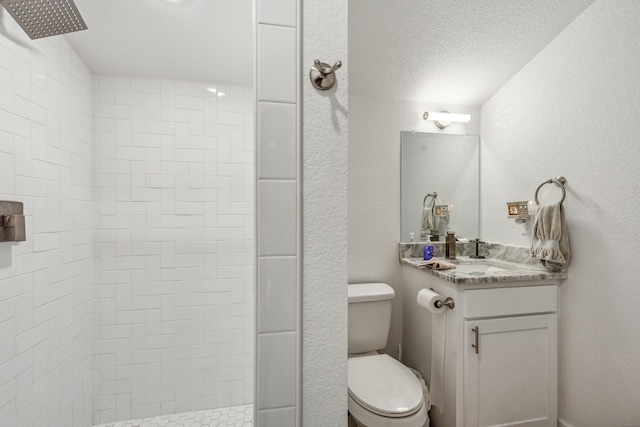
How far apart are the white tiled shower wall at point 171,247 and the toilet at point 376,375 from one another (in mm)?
660

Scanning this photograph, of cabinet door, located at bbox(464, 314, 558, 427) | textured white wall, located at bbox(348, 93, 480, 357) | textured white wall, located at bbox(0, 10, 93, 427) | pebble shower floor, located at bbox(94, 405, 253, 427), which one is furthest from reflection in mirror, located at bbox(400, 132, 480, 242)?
textured white wall, located at bbox(0, 10, 93, 427)

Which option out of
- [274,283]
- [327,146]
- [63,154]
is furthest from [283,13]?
[63,154]

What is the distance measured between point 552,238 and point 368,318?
1091 millimetres

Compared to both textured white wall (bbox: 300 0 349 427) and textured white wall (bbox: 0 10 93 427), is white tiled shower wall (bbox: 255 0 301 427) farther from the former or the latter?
textured white wall (bbox: 0 10 93 427)

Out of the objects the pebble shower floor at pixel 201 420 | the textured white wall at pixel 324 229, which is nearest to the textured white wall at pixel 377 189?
the pebble shower floor at pixel 201 420

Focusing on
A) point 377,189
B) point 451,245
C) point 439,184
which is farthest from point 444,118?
point 451,245

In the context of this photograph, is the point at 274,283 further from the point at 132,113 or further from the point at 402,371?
the point at 132,113

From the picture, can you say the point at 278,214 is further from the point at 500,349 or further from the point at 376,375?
the point at 500,349

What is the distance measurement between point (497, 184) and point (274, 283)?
6.37 feet

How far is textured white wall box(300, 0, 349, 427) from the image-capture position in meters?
0.71

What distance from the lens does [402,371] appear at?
1468 millimetres

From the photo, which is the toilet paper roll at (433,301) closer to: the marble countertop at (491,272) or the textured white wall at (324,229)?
the marble countertop at (491,272)

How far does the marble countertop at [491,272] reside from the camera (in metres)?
1.42

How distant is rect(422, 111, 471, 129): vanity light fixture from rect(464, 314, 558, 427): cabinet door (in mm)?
1333
